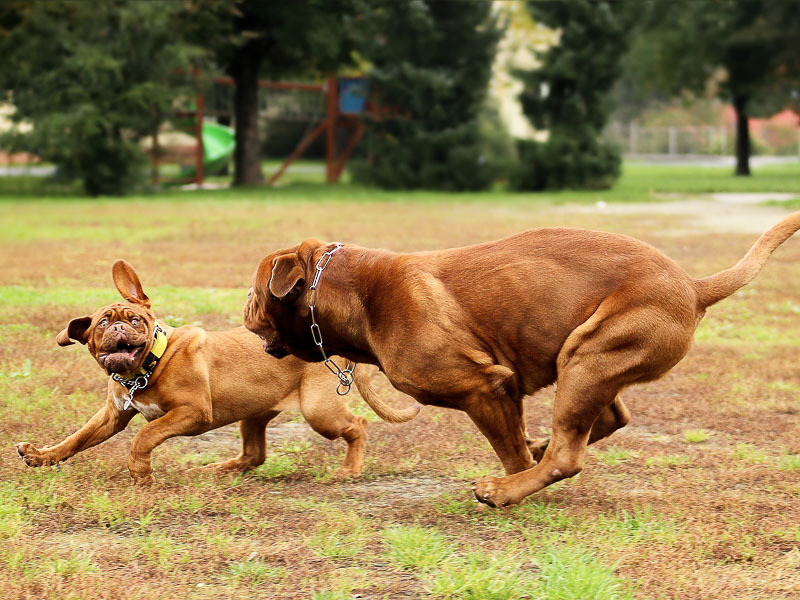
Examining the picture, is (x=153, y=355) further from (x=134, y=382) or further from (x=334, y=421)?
(x=334, y=421)

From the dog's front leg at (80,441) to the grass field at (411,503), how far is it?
0.10m

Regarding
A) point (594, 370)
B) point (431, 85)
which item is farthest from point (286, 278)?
point (431, 85)

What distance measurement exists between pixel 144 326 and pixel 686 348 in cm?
266

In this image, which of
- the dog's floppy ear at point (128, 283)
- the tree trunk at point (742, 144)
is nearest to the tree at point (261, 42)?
the tree trunk at point (742, 144)

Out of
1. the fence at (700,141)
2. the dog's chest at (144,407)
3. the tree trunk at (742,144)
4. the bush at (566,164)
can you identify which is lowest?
the dog's chest at (144,407)

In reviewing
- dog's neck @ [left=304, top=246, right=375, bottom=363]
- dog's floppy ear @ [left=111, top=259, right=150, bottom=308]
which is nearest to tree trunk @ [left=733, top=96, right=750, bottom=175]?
Answer: dog's floppy ear @ [left=111, top=259, right=150, bottom=308]

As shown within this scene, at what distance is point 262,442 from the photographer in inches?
232

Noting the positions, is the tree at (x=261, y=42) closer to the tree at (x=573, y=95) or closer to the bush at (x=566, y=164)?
the tree at (x=573, y=95)

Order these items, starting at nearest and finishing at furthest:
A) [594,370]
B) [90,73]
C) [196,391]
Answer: [594,370] → [196,391] → [90,73]

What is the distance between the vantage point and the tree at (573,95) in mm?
30656

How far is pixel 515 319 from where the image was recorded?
16.3 feet

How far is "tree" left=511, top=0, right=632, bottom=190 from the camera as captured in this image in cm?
3066

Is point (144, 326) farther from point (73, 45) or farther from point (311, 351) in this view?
point (73, 45)

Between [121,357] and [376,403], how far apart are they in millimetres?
1453
